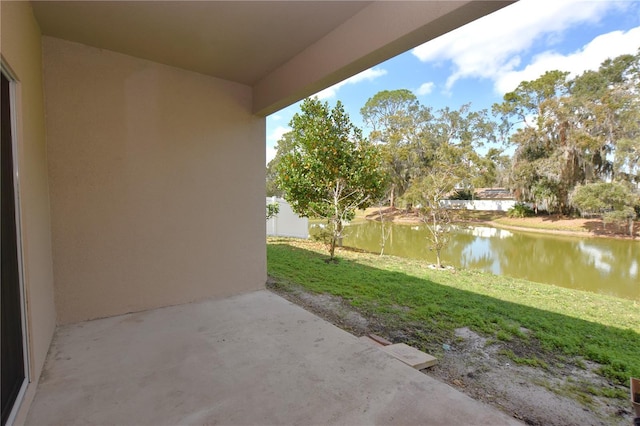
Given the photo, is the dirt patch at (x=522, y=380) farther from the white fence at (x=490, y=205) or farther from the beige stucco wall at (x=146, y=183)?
the white fence at (x=490, y=205)

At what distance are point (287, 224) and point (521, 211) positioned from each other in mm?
13846

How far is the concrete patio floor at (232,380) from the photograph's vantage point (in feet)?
5.22

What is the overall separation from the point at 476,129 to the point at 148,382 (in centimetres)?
2190

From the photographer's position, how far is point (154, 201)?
3.10 meters

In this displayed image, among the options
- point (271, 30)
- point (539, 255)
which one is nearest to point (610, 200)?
point (539, 255)

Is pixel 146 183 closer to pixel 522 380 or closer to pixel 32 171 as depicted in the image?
pixel 32 171

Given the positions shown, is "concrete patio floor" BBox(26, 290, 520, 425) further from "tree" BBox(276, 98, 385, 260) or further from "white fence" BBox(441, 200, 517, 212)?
"white fence" BBox(441, 200, 517, 212)

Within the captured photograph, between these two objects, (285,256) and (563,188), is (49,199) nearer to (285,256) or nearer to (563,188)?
(285,256)

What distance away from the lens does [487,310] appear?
3502 millimetres

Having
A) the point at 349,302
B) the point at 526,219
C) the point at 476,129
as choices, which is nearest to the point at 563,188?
the point at 526,219

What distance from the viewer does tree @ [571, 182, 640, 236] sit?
1170cm

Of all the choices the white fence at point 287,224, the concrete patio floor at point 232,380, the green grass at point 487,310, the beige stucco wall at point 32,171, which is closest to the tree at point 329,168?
the white fence at point 287,224

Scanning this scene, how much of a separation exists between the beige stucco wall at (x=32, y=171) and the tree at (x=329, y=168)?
4.85 metres

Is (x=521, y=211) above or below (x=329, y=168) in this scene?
below
